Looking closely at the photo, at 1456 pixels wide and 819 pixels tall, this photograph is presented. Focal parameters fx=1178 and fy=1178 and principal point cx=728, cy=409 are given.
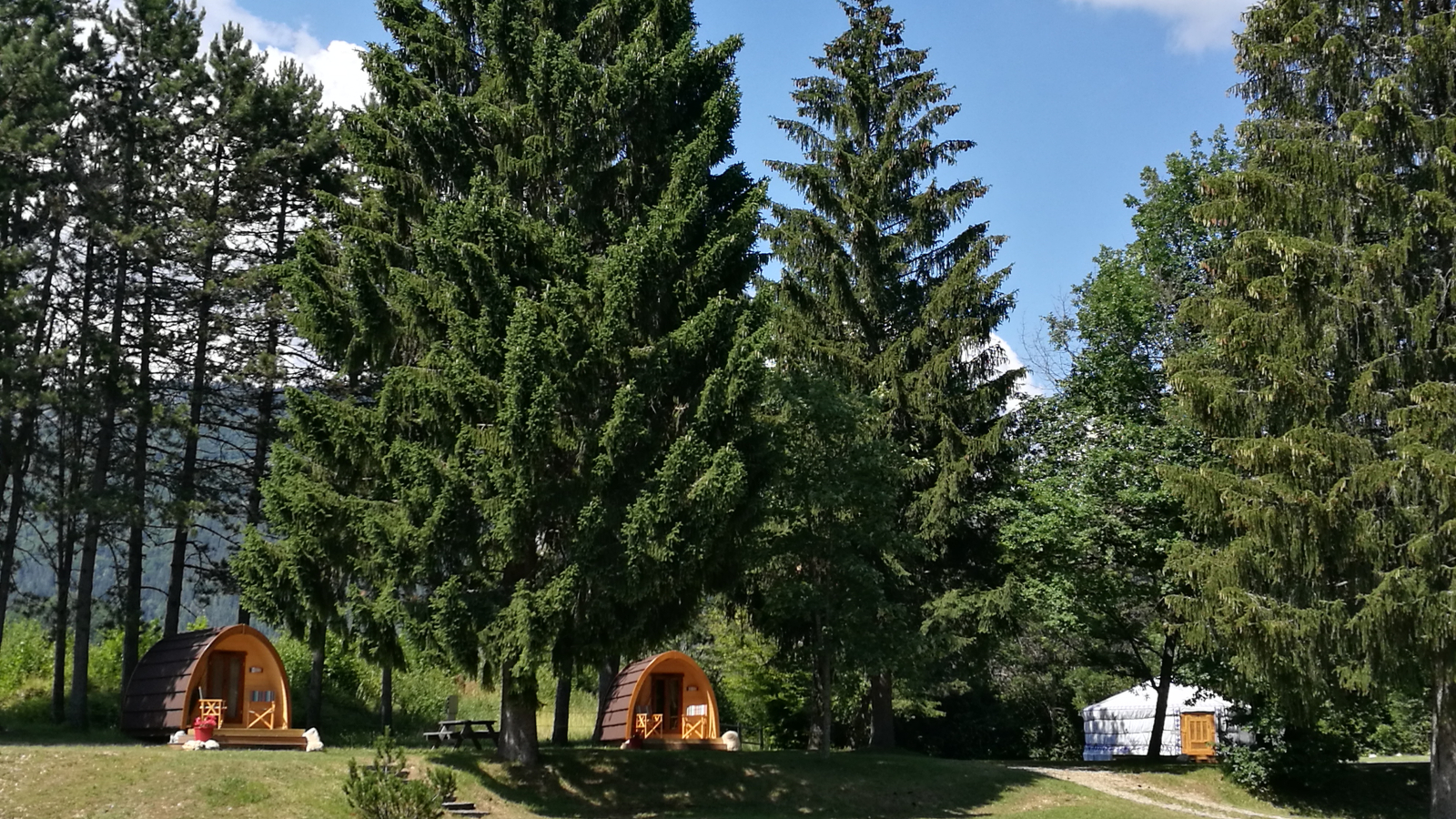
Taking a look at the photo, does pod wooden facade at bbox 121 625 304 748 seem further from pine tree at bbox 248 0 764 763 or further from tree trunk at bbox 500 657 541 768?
tree trunk at bbox 500 657 541 768

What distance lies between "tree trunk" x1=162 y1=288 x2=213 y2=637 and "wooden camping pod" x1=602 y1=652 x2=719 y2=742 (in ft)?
33.0

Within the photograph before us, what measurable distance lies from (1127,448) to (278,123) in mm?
21425

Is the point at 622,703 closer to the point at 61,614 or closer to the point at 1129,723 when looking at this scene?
the point at 61,614

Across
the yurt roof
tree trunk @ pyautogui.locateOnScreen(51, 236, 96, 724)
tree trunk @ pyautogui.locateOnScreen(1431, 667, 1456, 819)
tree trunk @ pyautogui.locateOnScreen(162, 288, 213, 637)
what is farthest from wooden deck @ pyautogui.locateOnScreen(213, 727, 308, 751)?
the yurt roof

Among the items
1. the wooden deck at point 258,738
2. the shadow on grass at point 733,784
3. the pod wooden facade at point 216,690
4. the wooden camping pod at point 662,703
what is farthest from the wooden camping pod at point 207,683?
the wooden camping pod at point 662,703

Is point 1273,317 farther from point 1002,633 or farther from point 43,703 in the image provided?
point 43,703

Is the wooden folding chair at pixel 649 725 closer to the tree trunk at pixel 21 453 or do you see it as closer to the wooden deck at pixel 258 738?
the wooden deck at pixel 258 738

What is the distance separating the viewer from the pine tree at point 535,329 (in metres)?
17.7

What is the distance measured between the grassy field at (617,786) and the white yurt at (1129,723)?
11350 millimetres

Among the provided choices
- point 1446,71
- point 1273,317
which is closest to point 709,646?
point 1273,317

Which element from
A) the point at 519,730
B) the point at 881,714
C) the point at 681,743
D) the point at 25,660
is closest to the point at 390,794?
the point at 519,730

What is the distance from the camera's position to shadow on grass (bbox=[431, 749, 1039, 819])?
1905 cm

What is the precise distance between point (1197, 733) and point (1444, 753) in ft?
51.9

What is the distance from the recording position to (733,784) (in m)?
20.8
